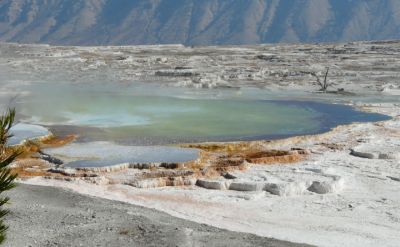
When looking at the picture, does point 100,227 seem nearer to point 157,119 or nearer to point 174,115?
point 157,119

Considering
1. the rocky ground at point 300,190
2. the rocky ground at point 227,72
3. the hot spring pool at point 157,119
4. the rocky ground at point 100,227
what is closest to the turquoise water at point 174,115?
the hot spring pool at point 157,119

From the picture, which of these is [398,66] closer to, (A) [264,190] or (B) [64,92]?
(B) [64,92]

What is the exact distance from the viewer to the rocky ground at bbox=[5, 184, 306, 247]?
8.20m

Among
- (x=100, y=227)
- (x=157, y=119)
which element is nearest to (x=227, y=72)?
(x=157, y=119)

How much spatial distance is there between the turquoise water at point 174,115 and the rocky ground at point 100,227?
5.37 metres

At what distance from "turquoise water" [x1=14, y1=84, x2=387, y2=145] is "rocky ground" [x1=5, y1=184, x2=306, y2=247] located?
211 inches

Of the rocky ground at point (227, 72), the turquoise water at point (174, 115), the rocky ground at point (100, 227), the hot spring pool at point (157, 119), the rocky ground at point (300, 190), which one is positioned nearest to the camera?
the rocky ground at point (100, 227)

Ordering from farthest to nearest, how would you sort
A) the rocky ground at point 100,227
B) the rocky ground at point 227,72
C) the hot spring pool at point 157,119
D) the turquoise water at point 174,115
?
1. the rocky ground at point 227,72
2. the turquoise water at point 174,115
3. the hot spring pool at point 157,119
4. the rocky ground at point 100,227

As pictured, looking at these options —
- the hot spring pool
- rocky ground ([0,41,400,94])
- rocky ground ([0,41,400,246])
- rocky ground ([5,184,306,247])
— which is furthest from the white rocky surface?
rocky ground ([0,41,400,94])

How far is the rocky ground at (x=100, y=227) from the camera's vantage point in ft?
26.9

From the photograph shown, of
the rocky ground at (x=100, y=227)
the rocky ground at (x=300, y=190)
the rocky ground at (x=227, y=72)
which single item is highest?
the rocky ground at (x=100, y=227)

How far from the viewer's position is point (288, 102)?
25.3m

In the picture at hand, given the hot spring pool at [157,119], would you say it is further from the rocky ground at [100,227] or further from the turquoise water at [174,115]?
the rocky ground at [100,227]

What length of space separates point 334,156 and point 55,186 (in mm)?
6373
